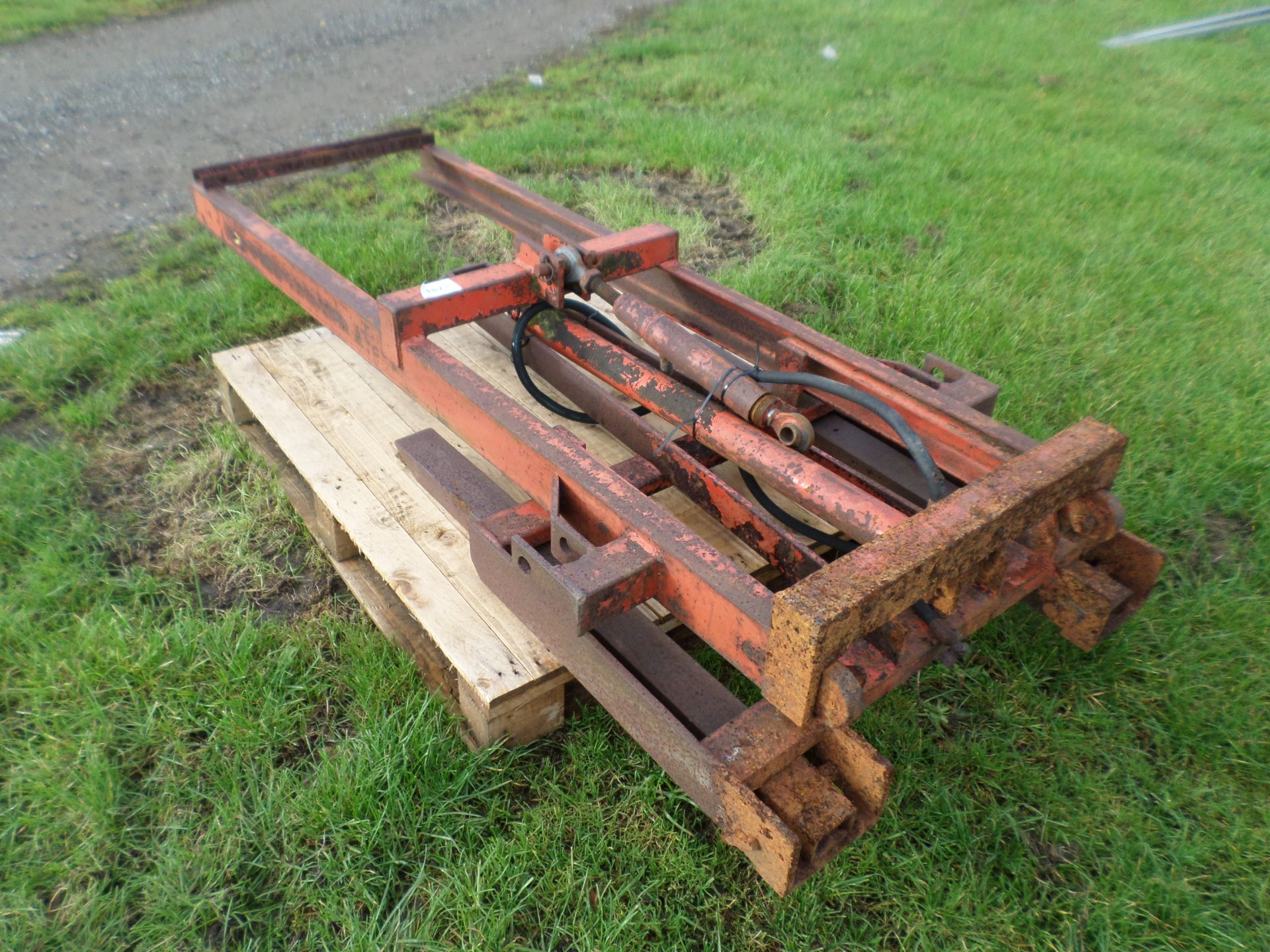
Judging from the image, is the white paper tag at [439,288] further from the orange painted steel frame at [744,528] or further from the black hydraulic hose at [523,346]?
the black hydraulic hose at [523,346]

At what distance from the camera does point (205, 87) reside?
23.0 feet

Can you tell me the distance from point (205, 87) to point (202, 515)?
5701mm

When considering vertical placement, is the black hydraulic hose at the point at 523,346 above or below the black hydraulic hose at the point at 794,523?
above

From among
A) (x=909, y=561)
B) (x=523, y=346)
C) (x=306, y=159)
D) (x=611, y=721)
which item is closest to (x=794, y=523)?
(x=611, y=721)

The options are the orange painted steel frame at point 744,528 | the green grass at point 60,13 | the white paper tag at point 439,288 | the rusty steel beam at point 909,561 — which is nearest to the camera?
the rusty steel beam at point 909,561

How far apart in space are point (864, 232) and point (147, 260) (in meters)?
4.03

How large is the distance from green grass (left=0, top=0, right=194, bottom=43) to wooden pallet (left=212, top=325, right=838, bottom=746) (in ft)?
23.9

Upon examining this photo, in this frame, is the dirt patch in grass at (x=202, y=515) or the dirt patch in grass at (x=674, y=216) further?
the dirt patch in grass at (x=674, y=216)

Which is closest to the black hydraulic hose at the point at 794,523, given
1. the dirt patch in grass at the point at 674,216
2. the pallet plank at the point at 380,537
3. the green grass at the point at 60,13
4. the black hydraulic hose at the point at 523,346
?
the black hydraulic hose at the point at 523,346

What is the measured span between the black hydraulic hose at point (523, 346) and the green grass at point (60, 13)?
8117 mm

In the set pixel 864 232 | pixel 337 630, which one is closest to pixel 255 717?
pixel 337 630

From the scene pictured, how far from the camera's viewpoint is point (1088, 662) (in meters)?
2.46

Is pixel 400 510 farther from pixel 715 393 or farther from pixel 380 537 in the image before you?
pixel 715 393

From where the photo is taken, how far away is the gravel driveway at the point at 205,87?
5.28 metres
